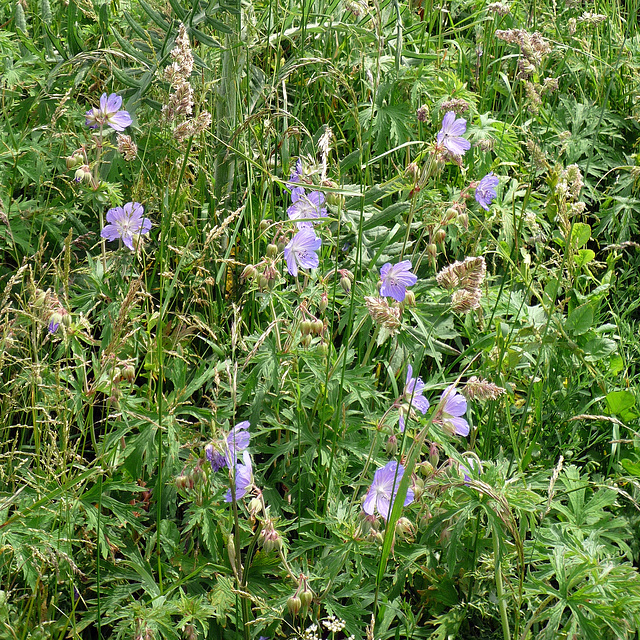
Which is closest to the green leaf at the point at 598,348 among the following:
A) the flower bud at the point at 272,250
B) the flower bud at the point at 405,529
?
the flower bud at the point at 405,529

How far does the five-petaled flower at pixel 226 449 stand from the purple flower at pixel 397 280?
0.50 m

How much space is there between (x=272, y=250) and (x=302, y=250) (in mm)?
81

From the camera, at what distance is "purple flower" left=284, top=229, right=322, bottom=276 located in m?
1.76

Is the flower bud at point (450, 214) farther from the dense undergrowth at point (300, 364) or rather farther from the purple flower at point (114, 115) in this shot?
the purple flower at point (114, 115)

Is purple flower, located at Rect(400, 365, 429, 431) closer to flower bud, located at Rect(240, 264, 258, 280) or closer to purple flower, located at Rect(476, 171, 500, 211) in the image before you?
flower bud, located at Rect(240, 264, 258, 280)

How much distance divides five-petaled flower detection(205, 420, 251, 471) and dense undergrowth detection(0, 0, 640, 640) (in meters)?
0.01

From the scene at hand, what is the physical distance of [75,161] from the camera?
6.19 feet

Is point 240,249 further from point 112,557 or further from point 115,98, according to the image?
point 112,557

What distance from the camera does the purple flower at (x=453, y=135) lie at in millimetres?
1792

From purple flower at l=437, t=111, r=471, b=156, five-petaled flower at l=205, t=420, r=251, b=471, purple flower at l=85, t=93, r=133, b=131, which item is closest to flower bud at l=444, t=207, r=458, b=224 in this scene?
purple flower at l=437, t=111, r=471, b=156

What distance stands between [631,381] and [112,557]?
5.33ft

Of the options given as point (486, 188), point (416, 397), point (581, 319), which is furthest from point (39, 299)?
point (581, 319)

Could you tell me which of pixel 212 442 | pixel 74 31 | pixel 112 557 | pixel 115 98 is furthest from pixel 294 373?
pixel 74 31

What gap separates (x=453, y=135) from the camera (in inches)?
72.2
